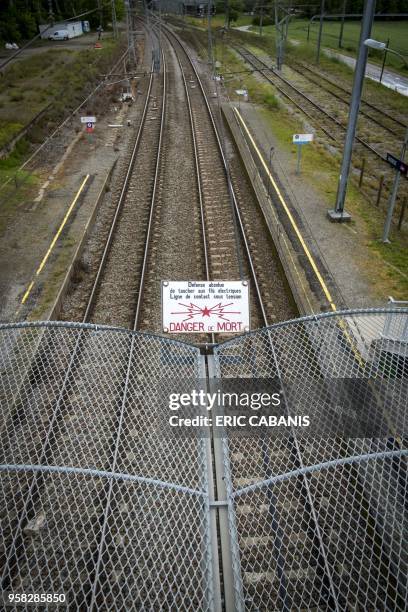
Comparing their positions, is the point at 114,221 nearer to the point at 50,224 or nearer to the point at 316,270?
the point at 50,224

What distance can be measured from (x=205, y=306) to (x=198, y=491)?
2854mm

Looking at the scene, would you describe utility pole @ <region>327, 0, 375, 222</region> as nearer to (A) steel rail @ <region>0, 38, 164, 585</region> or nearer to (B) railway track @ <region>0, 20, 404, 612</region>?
(B) railway track @ <region>0, 20, 404, 612</region>

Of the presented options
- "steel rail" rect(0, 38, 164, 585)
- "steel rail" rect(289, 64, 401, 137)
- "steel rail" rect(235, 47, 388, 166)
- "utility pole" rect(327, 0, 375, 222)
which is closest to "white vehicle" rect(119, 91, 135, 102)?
"steel rail" rect(0, 38, 164, 585)

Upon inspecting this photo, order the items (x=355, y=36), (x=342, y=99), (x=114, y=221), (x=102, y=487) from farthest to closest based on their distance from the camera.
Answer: (x=355, y=36)
(x=342, y=99)
(x=114, y=221)
(x=102, y=487)

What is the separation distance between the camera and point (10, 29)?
5088cm

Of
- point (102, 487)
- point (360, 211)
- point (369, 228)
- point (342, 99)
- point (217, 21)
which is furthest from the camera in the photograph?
point (217, 21)

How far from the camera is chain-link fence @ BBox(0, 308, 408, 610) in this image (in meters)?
4.70

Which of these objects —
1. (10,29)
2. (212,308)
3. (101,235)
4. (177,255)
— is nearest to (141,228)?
(101,235)

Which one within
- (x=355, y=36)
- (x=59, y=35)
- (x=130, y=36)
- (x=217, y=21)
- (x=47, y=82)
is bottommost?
(x=47, y=82)

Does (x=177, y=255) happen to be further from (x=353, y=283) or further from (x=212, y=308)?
(x=212, y=308)

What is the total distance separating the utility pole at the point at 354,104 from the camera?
12244 millimetres

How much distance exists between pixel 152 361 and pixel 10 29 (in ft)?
183

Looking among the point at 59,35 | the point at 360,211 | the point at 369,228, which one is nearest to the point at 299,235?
the point at 369,228

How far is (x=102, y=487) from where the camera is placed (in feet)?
21.2
